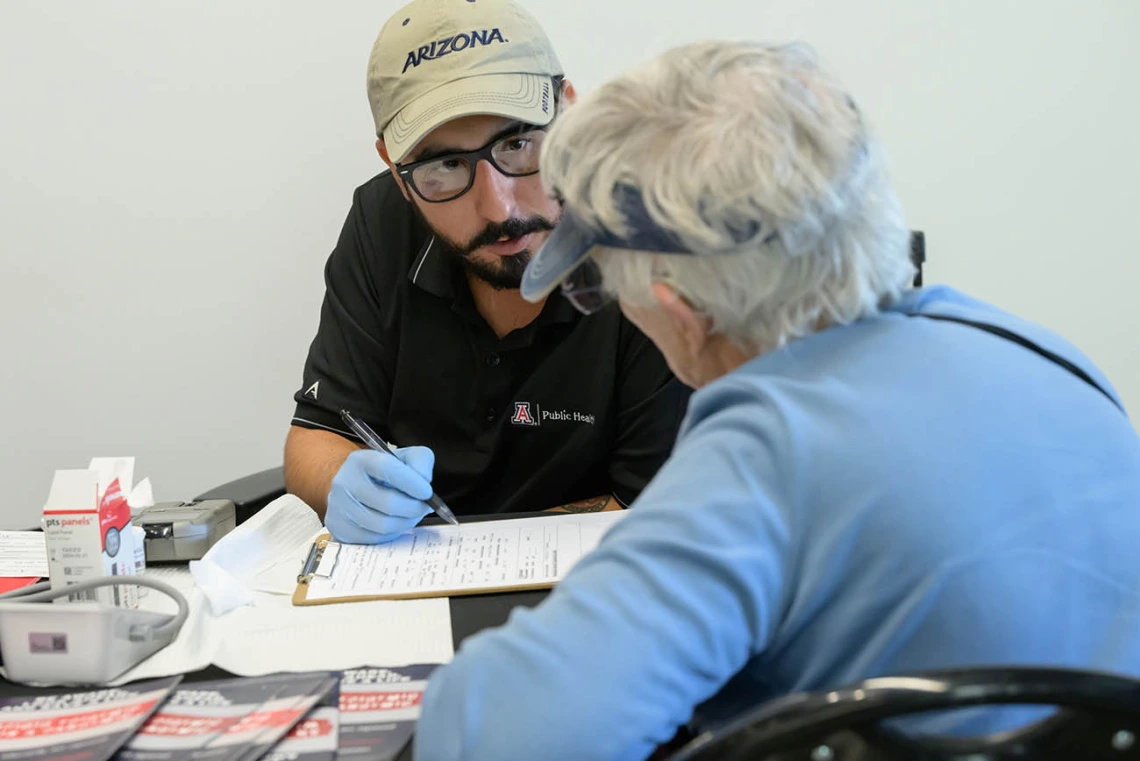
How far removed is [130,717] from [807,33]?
186cm

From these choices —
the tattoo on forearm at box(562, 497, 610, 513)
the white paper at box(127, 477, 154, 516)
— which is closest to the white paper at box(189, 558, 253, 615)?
the white paper at box(127, 477, 154, 516)

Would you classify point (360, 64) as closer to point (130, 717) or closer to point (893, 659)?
point (130, 717)

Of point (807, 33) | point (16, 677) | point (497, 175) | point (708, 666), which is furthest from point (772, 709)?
point (807, 33)

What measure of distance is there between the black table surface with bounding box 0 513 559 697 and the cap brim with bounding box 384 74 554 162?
0.69 meters

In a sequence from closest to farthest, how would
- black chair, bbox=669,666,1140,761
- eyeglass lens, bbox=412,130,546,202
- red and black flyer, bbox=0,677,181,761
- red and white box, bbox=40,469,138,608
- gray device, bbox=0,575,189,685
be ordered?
1. black chair, bbox=669,666,1140,761
2. red and black flyer, bbox=0,677,181,761
3. gray device, bbox=0,575,189,685
4. red and white box, bbox=40,469,138,608
5. eyeglass lens, bbox=412,130,546,202

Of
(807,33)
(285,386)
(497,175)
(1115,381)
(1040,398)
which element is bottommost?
(1115,381)

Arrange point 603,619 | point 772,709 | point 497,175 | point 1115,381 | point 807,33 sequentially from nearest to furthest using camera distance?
point 772,709
point 603,619
point 497,175
point 807,33
point 1115,381

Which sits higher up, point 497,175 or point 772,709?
point 497,175

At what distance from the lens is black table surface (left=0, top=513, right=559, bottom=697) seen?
3.25 feet

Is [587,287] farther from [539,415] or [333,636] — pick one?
[539,415]

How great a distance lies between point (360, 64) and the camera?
7.01 feet

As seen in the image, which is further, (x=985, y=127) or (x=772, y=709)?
(x=985, y=127)

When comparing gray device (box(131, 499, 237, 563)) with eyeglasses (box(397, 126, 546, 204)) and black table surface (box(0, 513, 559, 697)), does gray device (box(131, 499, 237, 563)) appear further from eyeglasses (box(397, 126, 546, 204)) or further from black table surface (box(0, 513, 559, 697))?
eyeglasses (box(397, 126, 546, 204))

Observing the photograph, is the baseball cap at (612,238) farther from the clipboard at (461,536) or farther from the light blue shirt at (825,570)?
the clipboard at (461,536)
